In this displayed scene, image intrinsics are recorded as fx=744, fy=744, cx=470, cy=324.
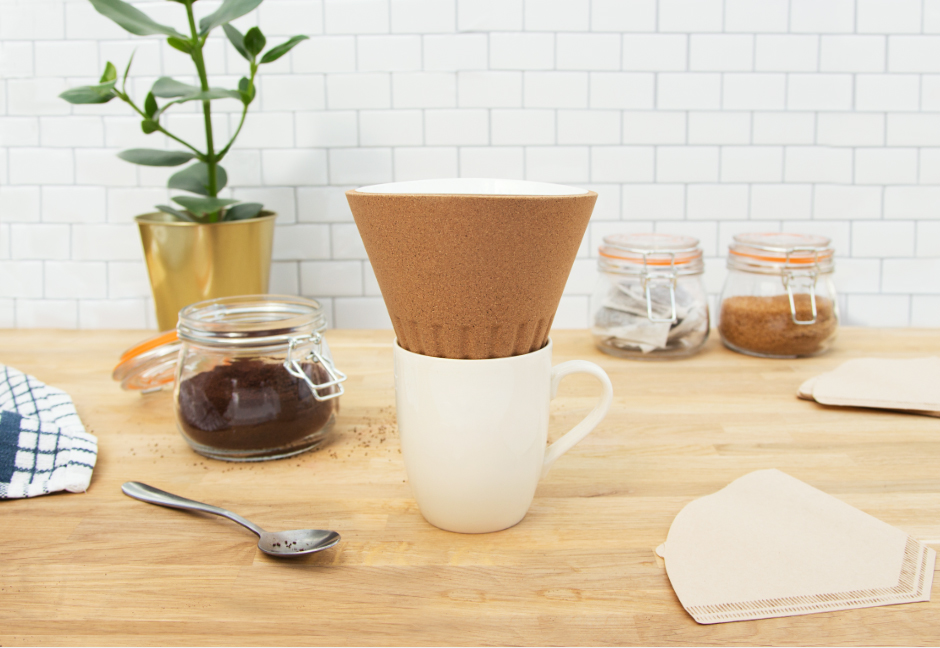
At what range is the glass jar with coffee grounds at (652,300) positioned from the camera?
4.14 ft

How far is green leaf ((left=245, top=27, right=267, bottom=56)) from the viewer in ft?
4.03

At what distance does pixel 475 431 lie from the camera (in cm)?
65

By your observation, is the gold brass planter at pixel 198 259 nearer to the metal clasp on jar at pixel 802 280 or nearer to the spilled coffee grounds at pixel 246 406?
the spilled coffee grounds at pixel 246 406

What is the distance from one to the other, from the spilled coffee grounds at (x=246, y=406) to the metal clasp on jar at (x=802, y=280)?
826 millimetres

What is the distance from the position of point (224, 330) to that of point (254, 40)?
2.05ft

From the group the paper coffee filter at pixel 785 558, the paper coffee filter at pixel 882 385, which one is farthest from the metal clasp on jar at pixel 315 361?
the paper coffee filter at pixel 882 385

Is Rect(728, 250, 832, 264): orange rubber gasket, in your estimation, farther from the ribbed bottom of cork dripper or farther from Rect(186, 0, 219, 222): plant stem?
Rect(186, 0, 219, 222): plant stem

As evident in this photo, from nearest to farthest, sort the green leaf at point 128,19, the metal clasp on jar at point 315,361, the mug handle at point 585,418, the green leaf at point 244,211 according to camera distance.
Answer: the mug handle at point 585,418 < the metal clasp on jar at point 315,361 < the green leaf at point 128,19 < the green leaf at point 244,211

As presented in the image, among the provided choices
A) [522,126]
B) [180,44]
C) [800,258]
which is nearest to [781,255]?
[800,258]

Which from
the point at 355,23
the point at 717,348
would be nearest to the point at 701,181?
the point at 717,348

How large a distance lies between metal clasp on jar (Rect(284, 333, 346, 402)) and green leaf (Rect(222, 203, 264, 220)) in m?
0.56

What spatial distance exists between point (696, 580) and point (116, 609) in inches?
18.1

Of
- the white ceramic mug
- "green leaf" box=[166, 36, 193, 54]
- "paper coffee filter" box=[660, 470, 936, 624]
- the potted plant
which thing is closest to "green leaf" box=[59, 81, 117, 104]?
the potted plant

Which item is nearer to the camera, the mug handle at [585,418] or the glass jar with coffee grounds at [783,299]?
the mug handle at [585,418]
